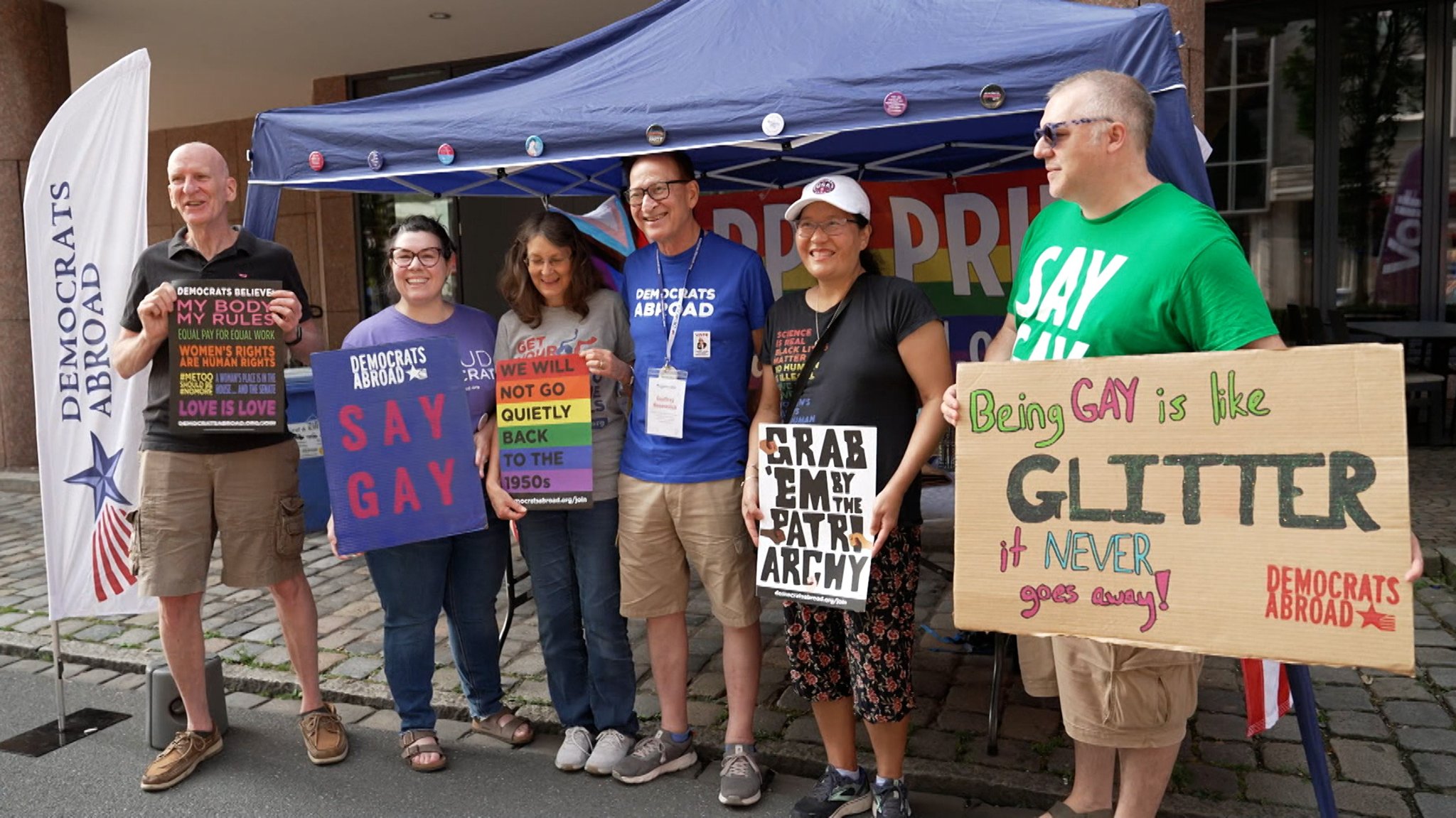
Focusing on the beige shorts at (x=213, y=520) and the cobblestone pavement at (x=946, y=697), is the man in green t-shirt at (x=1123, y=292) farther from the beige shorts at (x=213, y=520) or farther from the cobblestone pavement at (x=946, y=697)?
the beige shorts at (x=213, y=520)

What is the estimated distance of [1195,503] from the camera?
7.14ft

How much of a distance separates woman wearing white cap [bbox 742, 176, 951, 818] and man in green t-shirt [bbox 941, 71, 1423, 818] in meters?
0.35

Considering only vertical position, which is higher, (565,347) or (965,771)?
(565,347)

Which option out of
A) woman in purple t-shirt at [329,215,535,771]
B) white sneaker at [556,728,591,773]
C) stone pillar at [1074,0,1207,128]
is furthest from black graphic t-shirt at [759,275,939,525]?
stone pillar at [1074,0,1207,128]

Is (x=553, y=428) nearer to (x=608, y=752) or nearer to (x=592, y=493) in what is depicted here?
(x=592, y=493)

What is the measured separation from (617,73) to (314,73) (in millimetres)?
9303

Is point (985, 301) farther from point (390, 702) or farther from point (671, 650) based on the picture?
point (390, 702)

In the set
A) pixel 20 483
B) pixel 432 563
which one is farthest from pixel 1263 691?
pixel 20 483

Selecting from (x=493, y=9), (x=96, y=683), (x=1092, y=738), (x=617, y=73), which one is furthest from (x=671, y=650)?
(x=493, y=9)

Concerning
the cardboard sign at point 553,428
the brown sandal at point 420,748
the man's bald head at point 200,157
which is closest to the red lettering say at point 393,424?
the cardboard sign at point 553,428

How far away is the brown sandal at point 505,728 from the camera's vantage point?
373 centimetres

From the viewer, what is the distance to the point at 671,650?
11.1ft

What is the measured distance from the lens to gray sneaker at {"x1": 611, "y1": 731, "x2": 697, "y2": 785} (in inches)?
132

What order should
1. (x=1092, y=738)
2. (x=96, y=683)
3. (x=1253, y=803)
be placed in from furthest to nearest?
(x=96, y=683)
(x=1253, y=803)
(x=1092, y=738)
